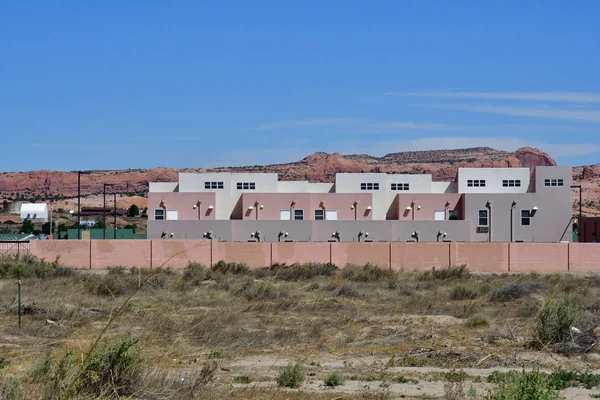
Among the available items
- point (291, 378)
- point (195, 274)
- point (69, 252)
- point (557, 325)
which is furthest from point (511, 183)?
point (291, 378)

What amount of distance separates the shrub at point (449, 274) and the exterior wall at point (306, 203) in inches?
733

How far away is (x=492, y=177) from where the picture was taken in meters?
73.3

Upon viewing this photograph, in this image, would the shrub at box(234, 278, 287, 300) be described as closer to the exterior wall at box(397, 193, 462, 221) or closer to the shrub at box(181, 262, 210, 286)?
the shrub at box(181, 262, 210, 286)

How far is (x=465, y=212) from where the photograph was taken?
6800 centimetres

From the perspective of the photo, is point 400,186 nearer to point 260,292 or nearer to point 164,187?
point 164,187

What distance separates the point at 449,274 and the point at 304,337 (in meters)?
28.2

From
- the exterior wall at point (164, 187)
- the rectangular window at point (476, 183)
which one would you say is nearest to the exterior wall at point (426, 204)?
the rectangular window at point (476, 183)

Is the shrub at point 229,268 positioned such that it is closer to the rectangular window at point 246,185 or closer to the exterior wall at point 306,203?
the exterior wall at point 306,203

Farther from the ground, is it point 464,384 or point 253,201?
point 253,201

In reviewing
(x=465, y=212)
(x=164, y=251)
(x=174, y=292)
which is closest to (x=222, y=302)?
(x=174, y=292)

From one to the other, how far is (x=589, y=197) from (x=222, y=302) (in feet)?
441

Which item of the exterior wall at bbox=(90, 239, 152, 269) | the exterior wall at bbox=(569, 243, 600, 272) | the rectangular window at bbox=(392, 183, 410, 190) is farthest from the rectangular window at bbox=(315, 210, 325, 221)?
the exterior wall at bbox=(569, 243, 600, 272)

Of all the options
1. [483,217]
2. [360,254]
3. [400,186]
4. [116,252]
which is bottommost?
[360,254]

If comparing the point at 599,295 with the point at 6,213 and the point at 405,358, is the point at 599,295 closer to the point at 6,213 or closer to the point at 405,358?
the point at 405,358
